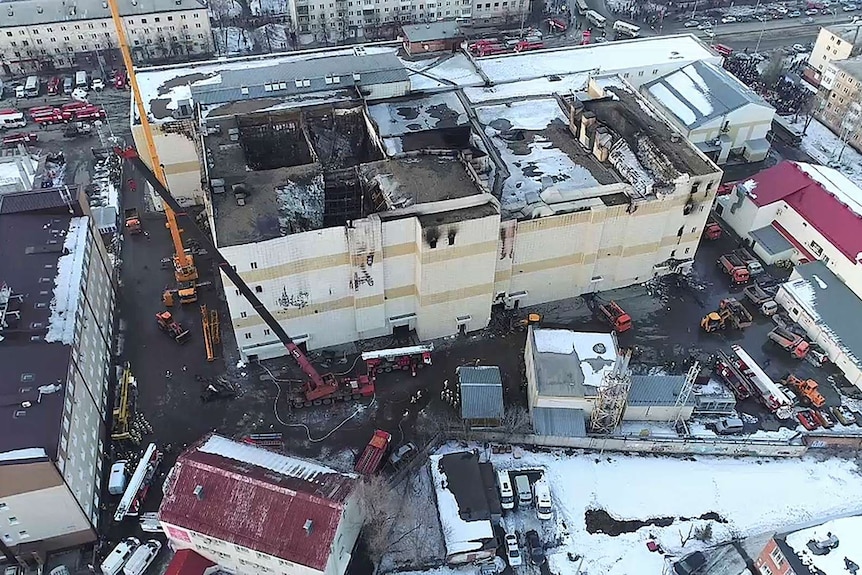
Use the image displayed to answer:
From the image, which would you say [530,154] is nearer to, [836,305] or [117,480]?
[836,305]

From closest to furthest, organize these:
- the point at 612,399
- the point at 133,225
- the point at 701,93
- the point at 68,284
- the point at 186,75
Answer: the point at 612,399
the point at 68,284
the point at 133,225
the point at 186,75
the point at 701,93

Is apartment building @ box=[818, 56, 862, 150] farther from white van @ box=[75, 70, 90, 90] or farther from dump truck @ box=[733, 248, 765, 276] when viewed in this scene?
white van @ box=[75, 70, 90, 90]

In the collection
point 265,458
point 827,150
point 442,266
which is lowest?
point 827,150

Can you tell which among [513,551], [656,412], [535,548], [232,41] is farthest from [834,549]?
[232,41]

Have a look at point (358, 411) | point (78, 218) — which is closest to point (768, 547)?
point (358, 411)

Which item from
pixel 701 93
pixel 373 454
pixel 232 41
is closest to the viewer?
pixel 373 454

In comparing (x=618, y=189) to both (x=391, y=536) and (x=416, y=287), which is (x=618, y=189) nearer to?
(x=416, y=287)

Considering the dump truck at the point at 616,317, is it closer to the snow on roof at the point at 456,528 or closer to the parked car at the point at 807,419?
the parked car at the point at 807,419
